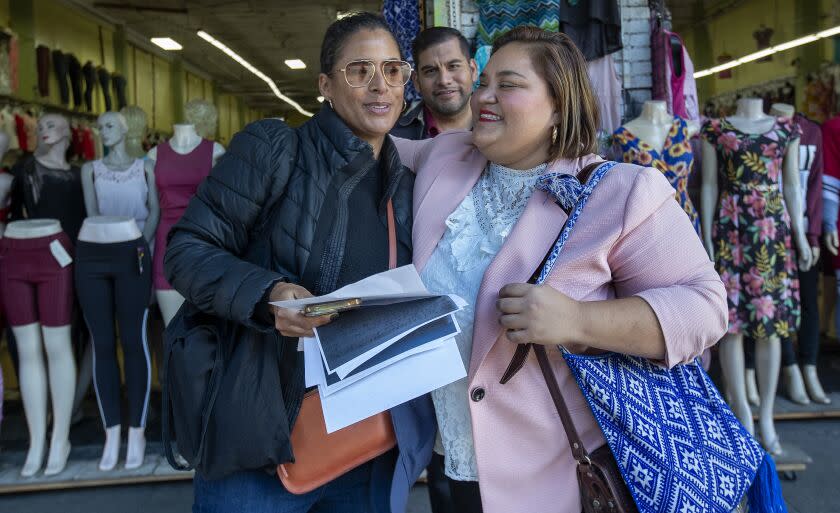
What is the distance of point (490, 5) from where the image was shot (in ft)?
12.8

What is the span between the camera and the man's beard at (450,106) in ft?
10.9

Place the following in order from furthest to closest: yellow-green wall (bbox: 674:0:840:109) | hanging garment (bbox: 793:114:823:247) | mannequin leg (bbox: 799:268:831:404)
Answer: yellow-green wall (bbox: 674:0:840:109) < mannequin leg (bbox: 799:268:831:404) < hanging garment (bbox: 793:114:823:247)

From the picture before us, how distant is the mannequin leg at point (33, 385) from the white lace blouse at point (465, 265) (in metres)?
3.21

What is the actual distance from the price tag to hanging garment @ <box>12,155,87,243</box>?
16.6 inches

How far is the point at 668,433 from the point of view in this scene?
4.10 ft

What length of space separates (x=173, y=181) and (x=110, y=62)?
354 inches

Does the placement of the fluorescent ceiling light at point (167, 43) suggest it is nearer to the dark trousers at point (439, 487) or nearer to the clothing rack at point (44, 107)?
the clothing rack at point (44, 107)

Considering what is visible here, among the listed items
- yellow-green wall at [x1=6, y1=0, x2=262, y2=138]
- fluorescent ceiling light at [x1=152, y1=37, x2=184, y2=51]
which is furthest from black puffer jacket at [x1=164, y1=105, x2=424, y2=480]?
fluorescent ceiling light at [x1=152, y1=37, x2=184, y2=51]

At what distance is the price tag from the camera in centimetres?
371

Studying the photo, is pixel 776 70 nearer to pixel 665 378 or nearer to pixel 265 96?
pixel 665 378

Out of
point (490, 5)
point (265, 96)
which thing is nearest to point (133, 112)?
point (490, 5)

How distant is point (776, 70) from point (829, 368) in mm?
7227

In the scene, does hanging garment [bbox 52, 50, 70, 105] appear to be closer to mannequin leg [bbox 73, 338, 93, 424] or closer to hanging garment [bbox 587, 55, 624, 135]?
mannequin leg [bbox 73, 338, 93, 424]

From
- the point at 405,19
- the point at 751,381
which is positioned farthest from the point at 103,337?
the point at 751,381
